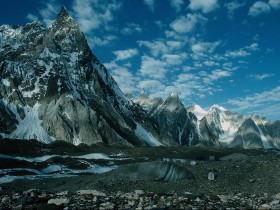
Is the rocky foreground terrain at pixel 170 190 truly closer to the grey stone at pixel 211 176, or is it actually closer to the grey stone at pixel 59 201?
the grey stone at pixel 59 201

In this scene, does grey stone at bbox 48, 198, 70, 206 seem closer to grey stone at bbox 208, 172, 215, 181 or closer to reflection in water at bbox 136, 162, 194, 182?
grey stone at bbox 208, 172, 215, 181

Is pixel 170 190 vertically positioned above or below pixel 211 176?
below

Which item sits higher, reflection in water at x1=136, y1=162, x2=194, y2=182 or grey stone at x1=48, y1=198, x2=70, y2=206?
reflection in water at x1=136, y1=162, x2=194, y2=182

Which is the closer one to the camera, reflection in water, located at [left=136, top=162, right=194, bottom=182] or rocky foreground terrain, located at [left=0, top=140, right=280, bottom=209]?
rocky foreground terrain, located at [left=0, top=140, right=280, bottom=209]

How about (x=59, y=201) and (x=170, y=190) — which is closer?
(x=59, y=201)

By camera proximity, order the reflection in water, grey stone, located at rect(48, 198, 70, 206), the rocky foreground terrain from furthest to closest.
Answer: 1. the reflection in water
2. the rocky foreground terrain
3. grey stone, located at rect(48, 198, 70, 206)

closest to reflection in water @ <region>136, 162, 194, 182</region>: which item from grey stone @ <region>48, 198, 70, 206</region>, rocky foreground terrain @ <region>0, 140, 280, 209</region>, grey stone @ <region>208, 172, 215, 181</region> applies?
rocky foreground terrain @ <region>0, 140, 280, 209</region>

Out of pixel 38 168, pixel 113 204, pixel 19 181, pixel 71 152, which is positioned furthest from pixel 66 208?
pixel 71 152

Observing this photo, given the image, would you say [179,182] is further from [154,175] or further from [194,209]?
[194,209]

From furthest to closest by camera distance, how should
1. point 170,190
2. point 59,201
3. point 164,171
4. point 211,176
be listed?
point 164,171 < point 211,176 < point 170,190 < point 59,201

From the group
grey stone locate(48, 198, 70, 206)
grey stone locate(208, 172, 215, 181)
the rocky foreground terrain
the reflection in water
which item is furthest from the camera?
the reflection in water

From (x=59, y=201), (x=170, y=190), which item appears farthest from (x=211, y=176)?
(x=59, y=201)

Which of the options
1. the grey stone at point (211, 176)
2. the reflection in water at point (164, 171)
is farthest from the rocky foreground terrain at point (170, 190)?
the grey stone at point (211, 176)

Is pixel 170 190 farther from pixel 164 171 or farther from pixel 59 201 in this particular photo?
pixel 59 201
